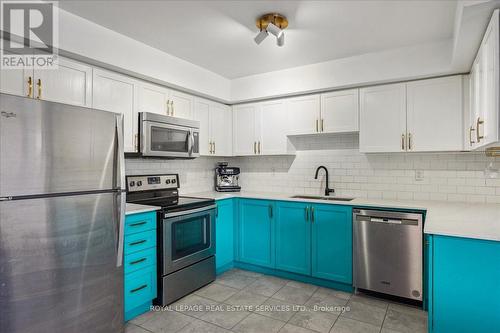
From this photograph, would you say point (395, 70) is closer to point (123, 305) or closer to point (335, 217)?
point (335, 217)

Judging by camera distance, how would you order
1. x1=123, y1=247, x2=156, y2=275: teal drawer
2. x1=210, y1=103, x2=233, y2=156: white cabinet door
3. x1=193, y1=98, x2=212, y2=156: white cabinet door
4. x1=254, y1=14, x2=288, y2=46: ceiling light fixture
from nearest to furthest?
x1=254, y1=14, x2=288, y2=46: ceiling light fixture
x1=123, y1=247, x2=156, y2=275: teal drawer
x1=193, y1=98, x2=212, y2=156: white cabinet door
x1=210, y1=103, x2=233, y2=156: white cabinet door

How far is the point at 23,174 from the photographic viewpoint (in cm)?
171

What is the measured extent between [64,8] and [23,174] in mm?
1342

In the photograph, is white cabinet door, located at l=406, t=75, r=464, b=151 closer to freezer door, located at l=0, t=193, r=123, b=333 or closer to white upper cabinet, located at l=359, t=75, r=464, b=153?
white upper cabinet, located at l=359, t=75, r=464, b=153

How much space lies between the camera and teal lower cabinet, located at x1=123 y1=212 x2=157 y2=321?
2441 mm

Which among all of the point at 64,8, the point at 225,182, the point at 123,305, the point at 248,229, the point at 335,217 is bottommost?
the point at 123,305

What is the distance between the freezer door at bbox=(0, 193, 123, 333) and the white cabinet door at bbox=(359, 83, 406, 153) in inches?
101

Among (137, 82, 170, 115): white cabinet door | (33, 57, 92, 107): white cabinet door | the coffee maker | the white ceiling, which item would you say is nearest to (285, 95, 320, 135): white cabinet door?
the white ceiling

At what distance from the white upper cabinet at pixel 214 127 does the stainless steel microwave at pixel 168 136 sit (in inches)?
10.7

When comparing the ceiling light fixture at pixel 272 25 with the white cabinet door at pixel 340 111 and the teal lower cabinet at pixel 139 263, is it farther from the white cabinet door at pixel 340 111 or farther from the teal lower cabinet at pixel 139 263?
the teal lower cabinet at pixel 139 263

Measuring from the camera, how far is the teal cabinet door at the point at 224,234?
11.4ft

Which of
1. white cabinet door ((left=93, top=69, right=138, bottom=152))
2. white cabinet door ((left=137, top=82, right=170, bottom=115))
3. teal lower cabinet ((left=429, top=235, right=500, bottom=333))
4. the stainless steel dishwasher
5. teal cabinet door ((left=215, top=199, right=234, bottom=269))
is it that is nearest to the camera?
teal lower cabinet ((left=429, top=235, right=500, bottom=333))

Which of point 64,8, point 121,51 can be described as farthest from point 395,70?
point 64,8

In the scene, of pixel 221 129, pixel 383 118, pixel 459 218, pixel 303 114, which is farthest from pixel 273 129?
pixel 459 218
